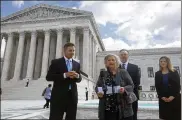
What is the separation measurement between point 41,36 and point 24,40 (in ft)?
11.6

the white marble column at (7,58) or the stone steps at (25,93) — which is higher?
the white marble column at (7,58)

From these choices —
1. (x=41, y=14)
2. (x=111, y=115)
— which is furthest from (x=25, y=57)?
(x=111, y=115)

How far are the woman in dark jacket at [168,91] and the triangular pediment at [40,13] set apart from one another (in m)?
37.0

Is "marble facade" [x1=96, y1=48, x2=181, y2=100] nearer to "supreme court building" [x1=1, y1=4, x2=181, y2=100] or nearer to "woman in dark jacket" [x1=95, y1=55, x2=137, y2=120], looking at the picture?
"supreme court building" [x1=1, y1=4, x2=181, y2=100]

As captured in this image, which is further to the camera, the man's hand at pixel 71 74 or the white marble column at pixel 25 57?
Result: the white marble column at pixel 25 57

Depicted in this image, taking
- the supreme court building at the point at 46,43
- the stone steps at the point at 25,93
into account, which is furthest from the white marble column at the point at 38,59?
the stone steps at the point at 25,93

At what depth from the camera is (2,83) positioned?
38.6m

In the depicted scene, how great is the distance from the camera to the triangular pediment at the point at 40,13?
41766 mm

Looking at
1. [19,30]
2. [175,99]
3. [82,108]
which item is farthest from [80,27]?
[175,99]

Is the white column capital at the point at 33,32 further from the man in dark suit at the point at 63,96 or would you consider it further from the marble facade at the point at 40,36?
the man in dark suit at the point at 63,96

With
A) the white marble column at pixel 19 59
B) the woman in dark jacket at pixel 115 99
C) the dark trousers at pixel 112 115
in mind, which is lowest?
the dark trousers at pixel 112 115

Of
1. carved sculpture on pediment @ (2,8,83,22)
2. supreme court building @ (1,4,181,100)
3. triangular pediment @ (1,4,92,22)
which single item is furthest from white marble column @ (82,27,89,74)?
carved sculpture on pediment @ (2,8,83,22)

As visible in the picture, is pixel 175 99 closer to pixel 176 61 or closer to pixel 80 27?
pixel 80 27

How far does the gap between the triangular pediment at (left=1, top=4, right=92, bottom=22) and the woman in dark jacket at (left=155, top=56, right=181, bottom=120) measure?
3701 centimetres
